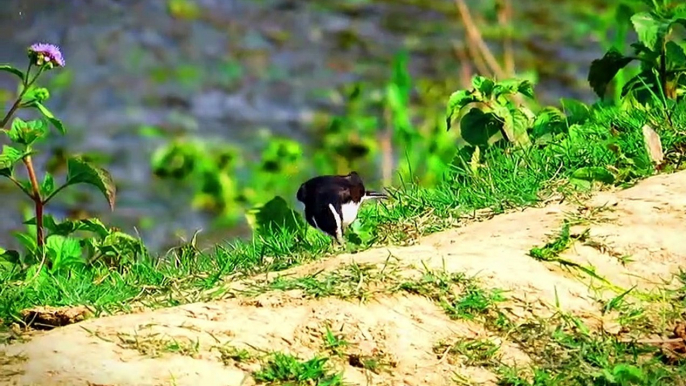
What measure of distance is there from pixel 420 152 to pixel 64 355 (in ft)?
15.9

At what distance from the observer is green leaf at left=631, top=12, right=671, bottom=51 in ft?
17.3

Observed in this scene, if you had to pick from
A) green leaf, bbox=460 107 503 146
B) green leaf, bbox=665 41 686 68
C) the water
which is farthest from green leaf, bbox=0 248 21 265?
the water

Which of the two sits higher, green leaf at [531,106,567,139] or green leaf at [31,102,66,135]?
green leaf at [31,102,66,135]

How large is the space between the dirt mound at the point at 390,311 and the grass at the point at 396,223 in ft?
0.76

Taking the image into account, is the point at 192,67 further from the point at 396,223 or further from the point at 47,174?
the point at 396,223

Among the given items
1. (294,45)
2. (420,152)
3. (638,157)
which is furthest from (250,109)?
(638,157)

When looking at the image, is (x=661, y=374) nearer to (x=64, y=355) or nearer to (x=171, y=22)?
(x=64, y=355)

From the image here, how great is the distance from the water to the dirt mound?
4.08 metres

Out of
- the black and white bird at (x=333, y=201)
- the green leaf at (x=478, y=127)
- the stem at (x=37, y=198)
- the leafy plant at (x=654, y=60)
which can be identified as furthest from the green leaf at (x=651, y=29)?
the stem at (x=37, y=198)

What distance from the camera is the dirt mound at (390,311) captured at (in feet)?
9.84

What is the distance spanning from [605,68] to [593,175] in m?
1.19

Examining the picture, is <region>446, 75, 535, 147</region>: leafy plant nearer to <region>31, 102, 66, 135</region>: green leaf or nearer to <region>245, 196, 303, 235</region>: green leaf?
<region>245, 196, 303, 235</region>: green leaf

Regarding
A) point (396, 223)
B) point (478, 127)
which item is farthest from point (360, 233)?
point (478, 127)

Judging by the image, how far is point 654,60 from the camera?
5465mm
